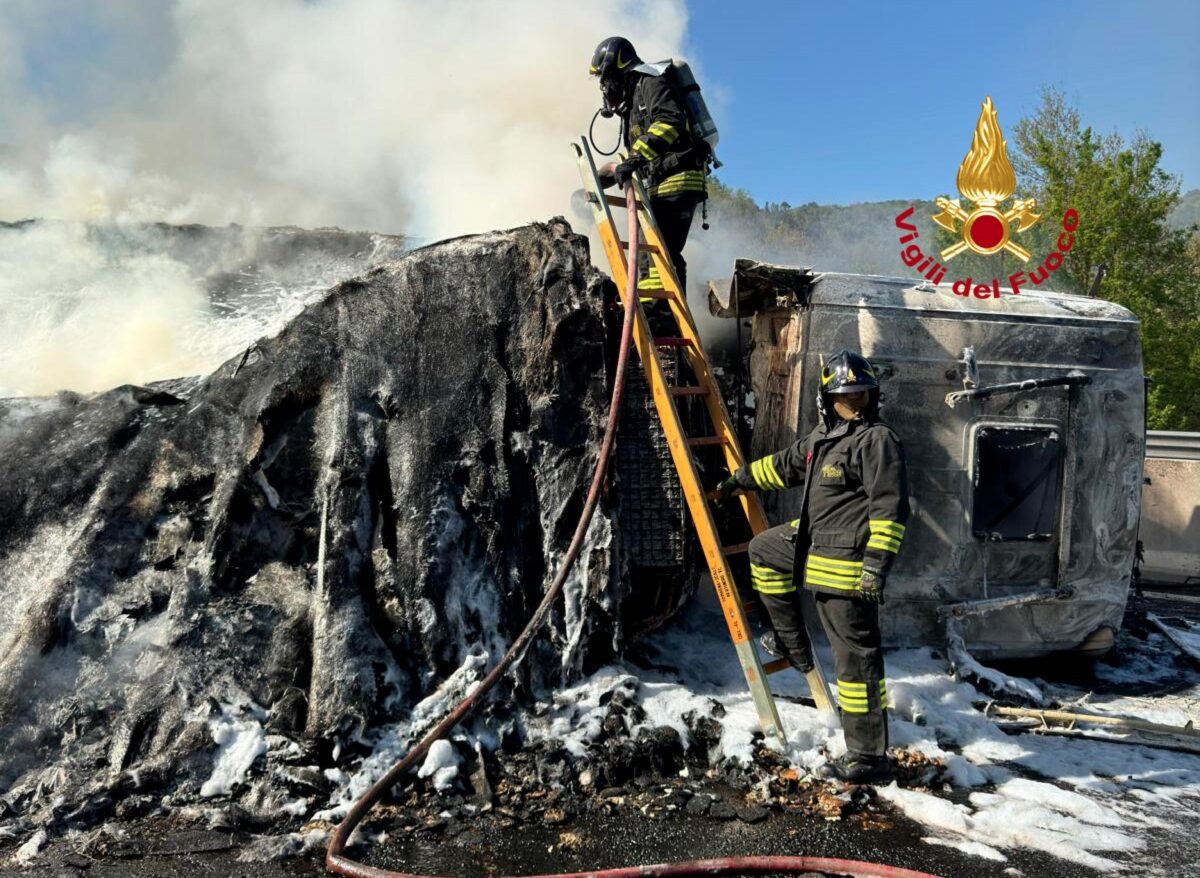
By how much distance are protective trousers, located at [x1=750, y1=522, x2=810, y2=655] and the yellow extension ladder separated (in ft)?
0.50

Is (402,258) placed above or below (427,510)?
above

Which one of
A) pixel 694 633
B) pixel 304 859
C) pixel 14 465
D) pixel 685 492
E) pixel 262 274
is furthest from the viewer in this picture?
pixel 262 274

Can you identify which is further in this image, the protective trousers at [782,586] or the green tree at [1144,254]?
the green tree at [1144,254]

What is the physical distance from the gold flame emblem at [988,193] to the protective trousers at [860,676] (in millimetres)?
3591

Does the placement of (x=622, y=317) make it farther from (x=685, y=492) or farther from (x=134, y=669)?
(x=134, y=669)

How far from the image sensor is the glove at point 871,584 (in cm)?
390

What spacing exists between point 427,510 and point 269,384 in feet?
3.87

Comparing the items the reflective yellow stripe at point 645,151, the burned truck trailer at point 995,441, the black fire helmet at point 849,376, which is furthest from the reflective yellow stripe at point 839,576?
the reflective yellow stripe at point 645,151

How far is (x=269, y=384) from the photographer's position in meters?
4.89

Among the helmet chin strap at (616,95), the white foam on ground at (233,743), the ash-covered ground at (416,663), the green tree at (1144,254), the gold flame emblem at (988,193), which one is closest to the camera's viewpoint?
the ash-covered ground at (416,663)

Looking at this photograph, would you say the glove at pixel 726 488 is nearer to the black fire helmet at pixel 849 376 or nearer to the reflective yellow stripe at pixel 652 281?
the black fire helmet at pixel 849 376

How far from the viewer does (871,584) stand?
391 centimetres

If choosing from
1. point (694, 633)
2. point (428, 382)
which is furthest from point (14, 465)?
point (694, 633)

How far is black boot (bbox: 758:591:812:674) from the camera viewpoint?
432 cm
